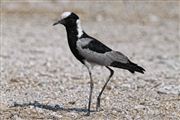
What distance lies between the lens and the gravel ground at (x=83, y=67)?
902cm

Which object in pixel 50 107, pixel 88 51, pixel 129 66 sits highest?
pixel 88 51

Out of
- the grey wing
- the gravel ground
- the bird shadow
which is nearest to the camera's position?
the grey wing

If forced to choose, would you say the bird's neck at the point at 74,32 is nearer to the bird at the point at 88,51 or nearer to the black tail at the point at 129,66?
the bird at the point at 88,51

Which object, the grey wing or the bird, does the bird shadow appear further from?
the grey wing

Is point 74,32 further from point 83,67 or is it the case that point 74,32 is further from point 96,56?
point 83,67

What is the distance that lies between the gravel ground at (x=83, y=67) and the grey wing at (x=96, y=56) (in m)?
0.65

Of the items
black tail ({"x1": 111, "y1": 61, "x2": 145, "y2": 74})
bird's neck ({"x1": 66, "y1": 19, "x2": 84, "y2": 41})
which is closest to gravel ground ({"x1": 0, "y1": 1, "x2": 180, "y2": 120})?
black tail ({"x1": 111, "y1": 61, "x2": 145, "y2": 74})

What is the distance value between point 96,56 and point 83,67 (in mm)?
4968

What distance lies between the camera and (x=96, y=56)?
850 centimetres

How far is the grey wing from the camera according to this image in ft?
27.7

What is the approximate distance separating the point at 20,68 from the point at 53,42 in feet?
16.4

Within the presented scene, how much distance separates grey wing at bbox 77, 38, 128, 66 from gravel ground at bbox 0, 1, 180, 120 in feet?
2.14

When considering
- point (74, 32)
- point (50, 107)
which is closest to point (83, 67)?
point (50, 107)

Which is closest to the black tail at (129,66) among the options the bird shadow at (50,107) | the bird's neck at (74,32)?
the bird's neck at (74,32)
